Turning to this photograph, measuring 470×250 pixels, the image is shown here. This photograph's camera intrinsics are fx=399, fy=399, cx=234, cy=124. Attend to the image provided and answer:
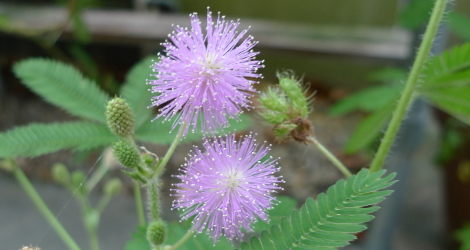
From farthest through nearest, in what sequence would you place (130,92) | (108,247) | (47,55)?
(47,55)
(108,247)
(130,92)

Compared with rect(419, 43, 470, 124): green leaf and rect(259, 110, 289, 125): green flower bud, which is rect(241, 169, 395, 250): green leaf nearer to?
rect(259, 110, 289, 125): green flower bud

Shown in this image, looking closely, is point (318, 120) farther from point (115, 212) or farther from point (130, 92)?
point (130, 92)

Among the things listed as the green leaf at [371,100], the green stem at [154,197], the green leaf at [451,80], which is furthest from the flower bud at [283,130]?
the green leaf at [371,100]

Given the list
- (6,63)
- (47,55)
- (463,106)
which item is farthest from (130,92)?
Answer: (6,63)

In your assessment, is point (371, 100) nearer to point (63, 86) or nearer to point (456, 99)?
point (456, 99)

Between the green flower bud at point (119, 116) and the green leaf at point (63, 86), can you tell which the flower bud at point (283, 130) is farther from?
the green leaf at point (63, 86)

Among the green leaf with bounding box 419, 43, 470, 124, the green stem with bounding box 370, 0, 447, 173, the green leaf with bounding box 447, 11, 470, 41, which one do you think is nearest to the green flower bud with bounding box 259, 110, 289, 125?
the green stem with bounding box 370, 0, 447, 173
